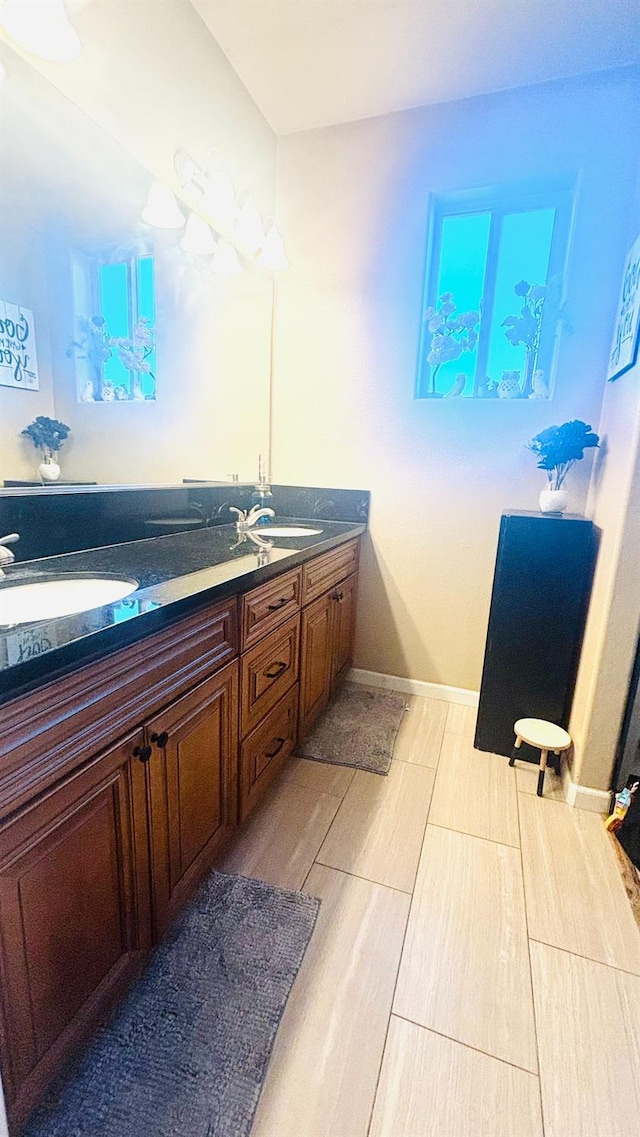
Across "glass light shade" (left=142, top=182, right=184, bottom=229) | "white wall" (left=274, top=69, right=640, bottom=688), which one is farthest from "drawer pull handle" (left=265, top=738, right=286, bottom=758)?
"glass light shade" (left=142, top=182, right=184, bottom=229)

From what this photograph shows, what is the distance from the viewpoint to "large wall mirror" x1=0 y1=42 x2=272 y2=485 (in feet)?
3.95

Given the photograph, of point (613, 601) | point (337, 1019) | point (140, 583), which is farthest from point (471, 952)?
point (140, 583)

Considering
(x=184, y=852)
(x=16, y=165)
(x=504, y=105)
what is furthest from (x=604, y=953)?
(x=504, y=105)

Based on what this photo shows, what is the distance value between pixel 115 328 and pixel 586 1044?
2.20m

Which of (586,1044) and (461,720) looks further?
(461,720)

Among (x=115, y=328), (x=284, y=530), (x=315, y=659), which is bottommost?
(x=315, y=659)

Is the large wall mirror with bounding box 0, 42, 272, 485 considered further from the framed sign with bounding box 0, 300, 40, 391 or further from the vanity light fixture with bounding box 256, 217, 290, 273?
the vanity light fixture with bounding box 256, 217, 290, 273

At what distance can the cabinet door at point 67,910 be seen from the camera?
2.29 feet

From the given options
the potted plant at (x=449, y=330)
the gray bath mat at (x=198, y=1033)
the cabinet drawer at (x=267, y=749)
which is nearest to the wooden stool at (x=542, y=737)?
the cabinet drawer at (x=267, y=749)

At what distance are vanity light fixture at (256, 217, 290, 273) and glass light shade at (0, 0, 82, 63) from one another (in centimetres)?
109

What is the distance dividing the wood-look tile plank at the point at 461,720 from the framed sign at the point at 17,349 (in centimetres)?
209

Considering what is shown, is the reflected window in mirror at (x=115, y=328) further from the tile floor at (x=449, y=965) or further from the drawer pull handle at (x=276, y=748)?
the tile floor at (x=449, y=965)

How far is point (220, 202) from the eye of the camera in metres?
1.97

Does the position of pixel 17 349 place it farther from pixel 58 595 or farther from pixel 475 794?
pixel 475 794
